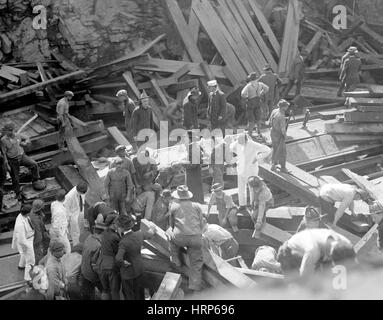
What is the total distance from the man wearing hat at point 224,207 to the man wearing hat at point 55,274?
271cm

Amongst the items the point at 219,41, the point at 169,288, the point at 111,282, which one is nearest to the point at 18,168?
the point at 111,282

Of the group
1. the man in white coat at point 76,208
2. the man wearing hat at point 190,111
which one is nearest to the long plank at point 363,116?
the man wearing hat at point 190,111

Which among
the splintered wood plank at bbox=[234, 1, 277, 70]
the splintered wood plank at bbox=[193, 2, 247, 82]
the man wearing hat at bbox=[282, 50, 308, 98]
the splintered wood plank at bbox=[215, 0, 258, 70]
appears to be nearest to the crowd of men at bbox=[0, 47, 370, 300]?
the man wearing hat at bbox=[282, 50, 308, 98]

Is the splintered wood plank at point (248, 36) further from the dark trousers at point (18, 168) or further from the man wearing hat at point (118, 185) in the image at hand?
the man wearing hat at point (118, 185)

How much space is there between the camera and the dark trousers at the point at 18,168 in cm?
945

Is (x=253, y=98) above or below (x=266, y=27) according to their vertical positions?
below

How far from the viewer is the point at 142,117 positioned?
1039 cm

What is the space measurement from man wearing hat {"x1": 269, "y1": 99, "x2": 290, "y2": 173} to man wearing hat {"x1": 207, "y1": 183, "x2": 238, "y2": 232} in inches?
58.9

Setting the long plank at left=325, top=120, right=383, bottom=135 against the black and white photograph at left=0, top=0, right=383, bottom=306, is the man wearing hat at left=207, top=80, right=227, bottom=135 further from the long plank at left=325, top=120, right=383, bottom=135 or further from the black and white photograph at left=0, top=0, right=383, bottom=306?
the long plank at left=325, top=120, right=383, bottom=135

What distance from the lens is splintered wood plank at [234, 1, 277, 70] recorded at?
15.5 metres

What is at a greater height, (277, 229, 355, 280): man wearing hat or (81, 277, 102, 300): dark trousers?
(277, 229, 355, 280): man wearing hat

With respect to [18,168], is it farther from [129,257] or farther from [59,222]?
[129,257]

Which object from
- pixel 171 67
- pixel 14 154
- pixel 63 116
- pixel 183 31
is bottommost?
pixel 14 154

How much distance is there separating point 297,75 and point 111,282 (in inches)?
356
